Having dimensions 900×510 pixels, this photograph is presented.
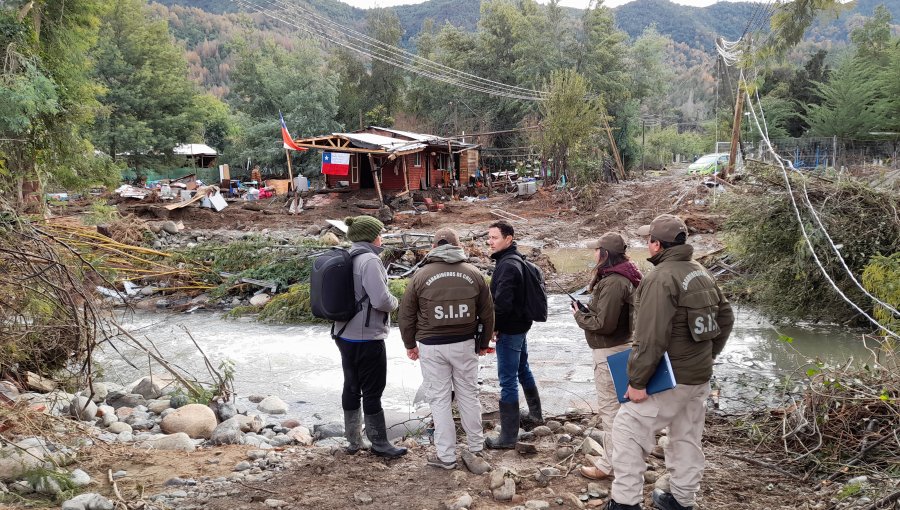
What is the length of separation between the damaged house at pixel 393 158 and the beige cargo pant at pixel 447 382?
2369 centimetres

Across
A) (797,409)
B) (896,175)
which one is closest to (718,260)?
(896,175)

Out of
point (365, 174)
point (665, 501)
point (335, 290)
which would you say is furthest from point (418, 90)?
point (665, 501)

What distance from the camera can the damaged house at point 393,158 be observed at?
29.0 meters

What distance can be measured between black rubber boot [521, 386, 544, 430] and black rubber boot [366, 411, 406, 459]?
123 cm

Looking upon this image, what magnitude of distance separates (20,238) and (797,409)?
21.5 ft

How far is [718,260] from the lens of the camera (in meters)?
12.6

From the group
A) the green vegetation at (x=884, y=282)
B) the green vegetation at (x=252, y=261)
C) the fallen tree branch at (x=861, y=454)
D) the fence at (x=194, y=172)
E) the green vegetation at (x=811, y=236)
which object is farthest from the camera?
the fence at (x=194, y=172)

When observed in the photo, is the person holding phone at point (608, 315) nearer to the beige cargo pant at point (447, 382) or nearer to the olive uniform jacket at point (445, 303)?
the olive uniform jacket at point (445, 303)

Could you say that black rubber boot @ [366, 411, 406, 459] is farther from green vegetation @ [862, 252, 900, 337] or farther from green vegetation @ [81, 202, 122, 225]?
green vegetation @ [81, 202, 122, 225]

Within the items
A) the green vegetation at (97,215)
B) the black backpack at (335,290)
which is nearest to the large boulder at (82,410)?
the black backpack at (335,290)

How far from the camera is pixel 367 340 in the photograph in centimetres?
506

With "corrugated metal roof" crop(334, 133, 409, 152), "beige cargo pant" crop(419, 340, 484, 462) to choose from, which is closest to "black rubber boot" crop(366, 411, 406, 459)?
"beige cargo pant" crop(419, 340, 484, 462)

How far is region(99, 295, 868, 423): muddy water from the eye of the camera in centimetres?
752

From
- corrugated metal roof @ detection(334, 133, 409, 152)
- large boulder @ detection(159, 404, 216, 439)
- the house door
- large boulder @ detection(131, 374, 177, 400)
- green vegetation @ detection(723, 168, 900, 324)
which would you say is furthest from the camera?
the house door
